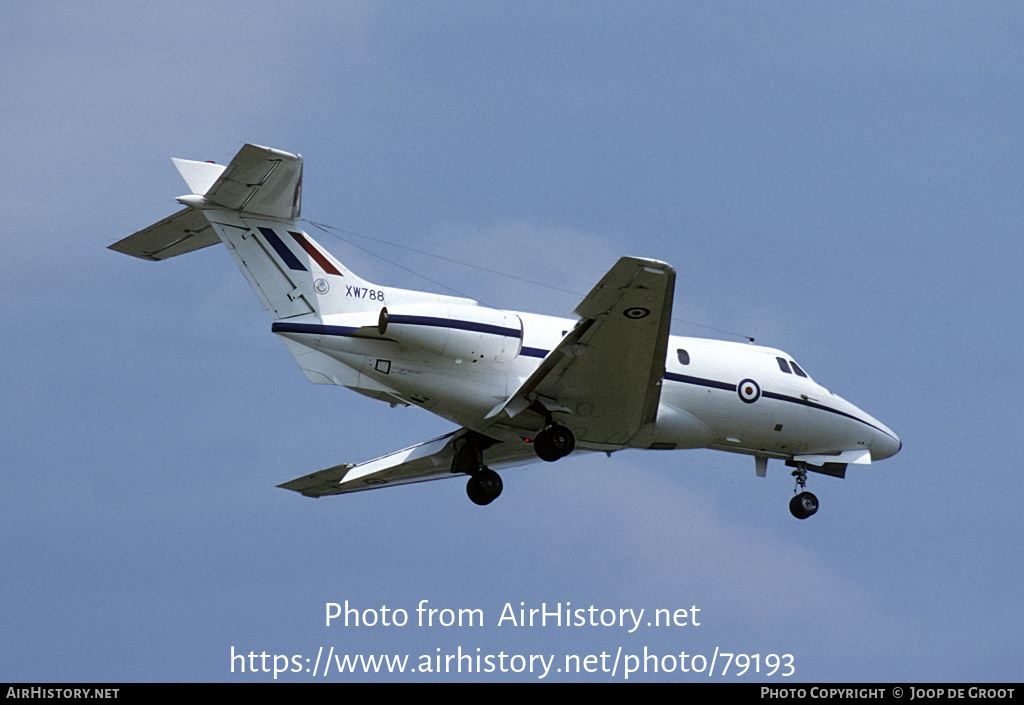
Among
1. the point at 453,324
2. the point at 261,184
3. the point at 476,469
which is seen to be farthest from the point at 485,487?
the point at 261,184

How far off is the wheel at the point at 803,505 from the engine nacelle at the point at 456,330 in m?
7.50

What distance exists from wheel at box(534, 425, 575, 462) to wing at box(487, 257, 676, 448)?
1.00 feet

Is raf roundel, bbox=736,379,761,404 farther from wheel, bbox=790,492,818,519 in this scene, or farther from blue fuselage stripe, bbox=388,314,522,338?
blue fuselage stripe, bbox=388,314,522,338

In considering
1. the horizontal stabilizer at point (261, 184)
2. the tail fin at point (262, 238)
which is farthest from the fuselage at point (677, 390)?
the horizontal stabilizer at point (261, 184)

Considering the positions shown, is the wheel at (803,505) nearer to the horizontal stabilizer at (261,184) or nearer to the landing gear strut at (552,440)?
the landing gear strut at (552,440)

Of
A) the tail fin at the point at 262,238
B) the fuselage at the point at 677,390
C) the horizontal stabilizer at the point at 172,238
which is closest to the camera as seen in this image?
the tail fin at the point at 262,238

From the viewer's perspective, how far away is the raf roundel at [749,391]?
2625 cm

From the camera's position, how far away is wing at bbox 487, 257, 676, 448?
69.6 feet

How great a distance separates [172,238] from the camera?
75.7ft

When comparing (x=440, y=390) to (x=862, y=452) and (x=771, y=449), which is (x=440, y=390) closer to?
(x=771, y=449)

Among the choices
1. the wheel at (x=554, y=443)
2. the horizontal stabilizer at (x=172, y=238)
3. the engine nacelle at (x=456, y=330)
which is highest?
the horizontal stabilizer at (x=172, y=238)

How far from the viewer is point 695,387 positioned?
25766 millimetres

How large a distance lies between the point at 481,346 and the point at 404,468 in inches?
221

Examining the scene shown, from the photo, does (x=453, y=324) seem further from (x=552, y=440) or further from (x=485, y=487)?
(x=485, y=487)
